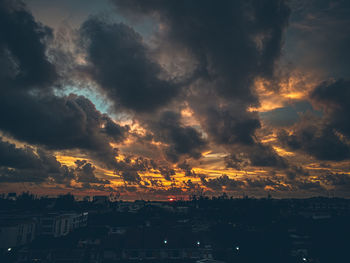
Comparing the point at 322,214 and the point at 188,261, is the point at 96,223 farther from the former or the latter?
the point at 322,214

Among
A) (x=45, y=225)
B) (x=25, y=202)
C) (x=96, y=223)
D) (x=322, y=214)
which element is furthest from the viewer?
→ (x=25, y=202)

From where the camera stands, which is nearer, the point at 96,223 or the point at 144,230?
the point at 144,230

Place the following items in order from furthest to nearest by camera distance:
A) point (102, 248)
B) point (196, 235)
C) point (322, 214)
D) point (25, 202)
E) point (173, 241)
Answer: point (25, 202), point (322, 214), point (196, 235), point (173, 241), point (102, 248)

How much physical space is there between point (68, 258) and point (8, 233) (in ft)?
84.3

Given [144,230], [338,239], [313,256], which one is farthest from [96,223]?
[338,239]

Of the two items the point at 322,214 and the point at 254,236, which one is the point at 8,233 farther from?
the point at 322,214

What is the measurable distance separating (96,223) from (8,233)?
44044 millimetres

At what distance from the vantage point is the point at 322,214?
144 m

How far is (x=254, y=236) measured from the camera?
7850 cm

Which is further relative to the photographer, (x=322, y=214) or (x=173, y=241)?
(x=322, y=214)

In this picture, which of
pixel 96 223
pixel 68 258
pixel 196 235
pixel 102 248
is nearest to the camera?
pixel 68 258

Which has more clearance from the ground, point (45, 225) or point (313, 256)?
point (45, 225)

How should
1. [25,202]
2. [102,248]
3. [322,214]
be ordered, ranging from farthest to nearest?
[25,202], [322,214], [102,248]

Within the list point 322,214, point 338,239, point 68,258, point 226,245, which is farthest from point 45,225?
point 322,214
